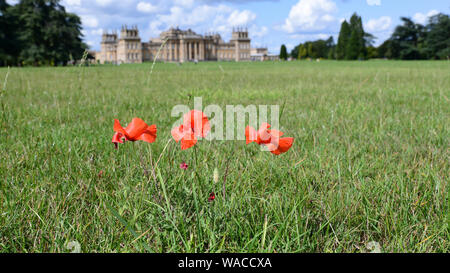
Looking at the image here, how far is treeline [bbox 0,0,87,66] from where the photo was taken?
28.8 metres

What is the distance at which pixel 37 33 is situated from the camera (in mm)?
31781

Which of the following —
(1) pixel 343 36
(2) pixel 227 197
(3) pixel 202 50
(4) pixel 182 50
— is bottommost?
(2) pixel 227 197

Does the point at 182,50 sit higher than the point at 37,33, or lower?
higher

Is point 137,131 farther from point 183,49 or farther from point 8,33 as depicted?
point 183,49

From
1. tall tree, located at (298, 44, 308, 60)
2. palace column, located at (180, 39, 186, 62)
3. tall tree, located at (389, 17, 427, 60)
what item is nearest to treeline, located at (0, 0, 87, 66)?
tall tree, located at (389, 17, 427, 60)

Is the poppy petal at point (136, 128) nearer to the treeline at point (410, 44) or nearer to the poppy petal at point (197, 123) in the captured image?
the poppy petal at point (197, 123)

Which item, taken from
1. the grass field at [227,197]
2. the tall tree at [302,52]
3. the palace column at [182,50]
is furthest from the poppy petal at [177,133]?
the palace column at [182,50]

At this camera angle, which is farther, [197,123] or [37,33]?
[37,33]

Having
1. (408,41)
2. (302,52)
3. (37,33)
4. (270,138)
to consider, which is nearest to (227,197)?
(270,138)

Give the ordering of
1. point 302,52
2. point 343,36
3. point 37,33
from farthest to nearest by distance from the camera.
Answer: point 302,52 < point 37,33 < point 343,36

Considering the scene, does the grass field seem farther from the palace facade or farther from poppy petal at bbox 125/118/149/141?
the palace facade

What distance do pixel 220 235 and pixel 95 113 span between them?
113 inches

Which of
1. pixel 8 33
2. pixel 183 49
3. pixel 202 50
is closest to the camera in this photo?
pixel 8 33
